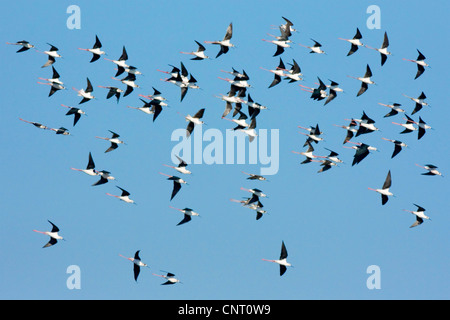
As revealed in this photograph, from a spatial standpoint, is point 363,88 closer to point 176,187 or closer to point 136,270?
point 176,187

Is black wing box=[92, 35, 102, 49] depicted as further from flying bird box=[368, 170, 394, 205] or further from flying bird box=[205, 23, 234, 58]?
flying bird box=[368, 170, 394, 205]

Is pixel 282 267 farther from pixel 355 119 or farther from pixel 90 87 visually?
pixel 90 87

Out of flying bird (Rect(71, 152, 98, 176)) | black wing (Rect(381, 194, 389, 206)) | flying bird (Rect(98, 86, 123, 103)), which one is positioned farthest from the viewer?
flying bird (Rect(98, 86, 123, 103))

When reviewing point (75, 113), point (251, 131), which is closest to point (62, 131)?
point (75, 113)

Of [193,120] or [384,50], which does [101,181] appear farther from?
[384,50]

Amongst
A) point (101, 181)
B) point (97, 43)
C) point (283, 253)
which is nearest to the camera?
point (101, 181)

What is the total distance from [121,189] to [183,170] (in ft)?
15.0

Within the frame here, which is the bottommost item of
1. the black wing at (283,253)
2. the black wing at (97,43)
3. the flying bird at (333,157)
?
the black wing at (283,253)

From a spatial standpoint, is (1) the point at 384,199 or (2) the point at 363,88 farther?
(2) the point at 363,88

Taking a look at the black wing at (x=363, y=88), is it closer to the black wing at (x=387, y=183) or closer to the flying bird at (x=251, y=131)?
the black wing at (x=387, y=183)

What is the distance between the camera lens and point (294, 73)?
80.1m

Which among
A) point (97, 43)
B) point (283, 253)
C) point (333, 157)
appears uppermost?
point (97, 43)

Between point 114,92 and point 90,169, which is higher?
point 114,92

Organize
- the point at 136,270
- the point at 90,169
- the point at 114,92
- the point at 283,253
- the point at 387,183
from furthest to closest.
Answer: the point at 114,92
the point at 387,183
the point at 283,253
the point at 136,270
the point at 90,169
